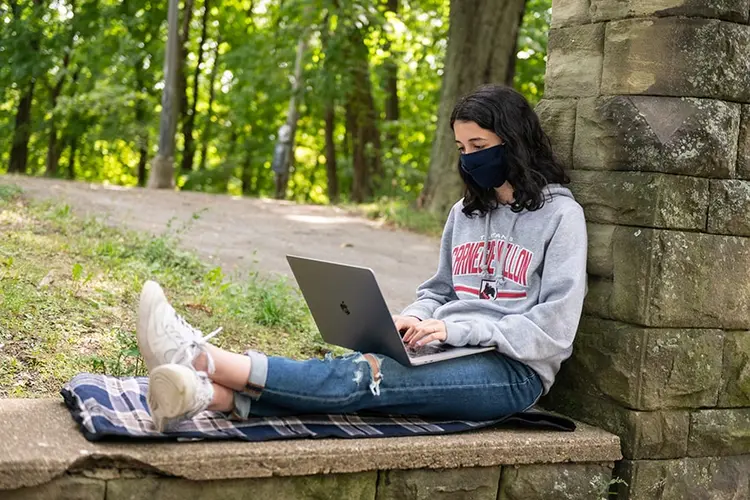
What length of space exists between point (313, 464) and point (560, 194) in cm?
140

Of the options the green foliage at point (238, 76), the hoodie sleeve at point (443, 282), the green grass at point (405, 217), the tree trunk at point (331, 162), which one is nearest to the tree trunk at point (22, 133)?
the green foliage at point (238, 76)

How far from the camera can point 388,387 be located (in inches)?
118

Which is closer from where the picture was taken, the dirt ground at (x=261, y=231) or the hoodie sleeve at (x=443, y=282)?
the hoodie sleeve at (x=443, y=282)

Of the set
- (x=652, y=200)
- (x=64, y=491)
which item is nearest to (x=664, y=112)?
(x=652, y=200)

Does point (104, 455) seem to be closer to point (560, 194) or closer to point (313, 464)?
point (313, 464)

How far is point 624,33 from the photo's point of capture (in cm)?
331

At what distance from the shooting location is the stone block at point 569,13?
3.47 m

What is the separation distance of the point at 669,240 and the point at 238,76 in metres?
14.5

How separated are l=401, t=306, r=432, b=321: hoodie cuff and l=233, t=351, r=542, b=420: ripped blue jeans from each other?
36 centimetres

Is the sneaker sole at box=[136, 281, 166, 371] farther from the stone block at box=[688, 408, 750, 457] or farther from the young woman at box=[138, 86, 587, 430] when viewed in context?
the stone block at box=[688, 408, 750, 457]

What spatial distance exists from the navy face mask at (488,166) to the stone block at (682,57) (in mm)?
506

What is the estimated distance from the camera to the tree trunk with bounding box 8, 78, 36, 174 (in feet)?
67.3

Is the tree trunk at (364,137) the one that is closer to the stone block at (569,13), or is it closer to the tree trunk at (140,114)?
the tree trunk at (140,114)

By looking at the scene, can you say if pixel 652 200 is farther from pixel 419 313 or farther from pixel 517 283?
pixel 419 313
